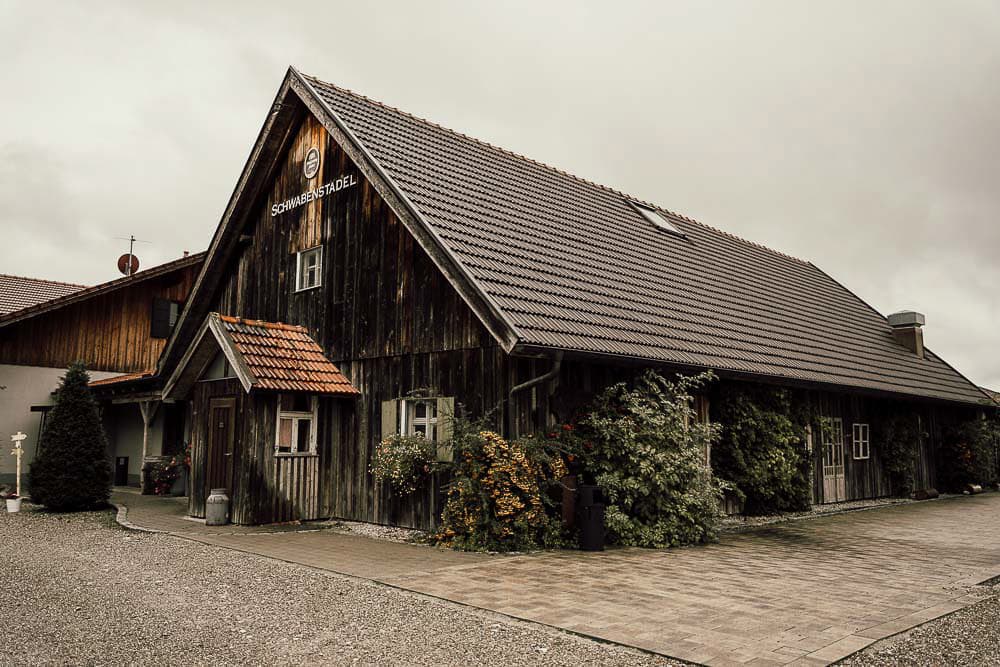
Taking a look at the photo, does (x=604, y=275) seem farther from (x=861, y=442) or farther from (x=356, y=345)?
(x=861, y=442)

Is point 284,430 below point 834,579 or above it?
above

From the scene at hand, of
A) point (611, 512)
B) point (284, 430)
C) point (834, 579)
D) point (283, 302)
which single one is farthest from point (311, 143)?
point (834, 579)

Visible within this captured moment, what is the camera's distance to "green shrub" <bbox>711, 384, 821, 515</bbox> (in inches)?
554

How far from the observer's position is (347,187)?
49.3ft

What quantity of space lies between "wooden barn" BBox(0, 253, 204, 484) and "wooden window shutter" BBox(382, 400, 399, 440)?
8.74 meters

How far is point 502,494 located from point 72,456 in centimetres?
967

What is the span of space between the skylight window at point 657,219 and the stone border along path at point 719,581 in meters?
9.02

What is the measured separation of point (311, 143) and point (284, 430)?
596cm

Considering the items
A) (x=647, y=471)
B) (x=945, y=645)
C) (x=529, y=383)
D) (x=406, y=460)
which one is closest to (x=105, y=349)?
(x=406, y=460)

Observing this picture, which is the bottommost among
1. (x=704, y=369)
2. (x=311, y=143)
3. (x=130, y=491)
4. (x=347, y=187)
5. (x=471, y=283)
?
(x=130, y=491)

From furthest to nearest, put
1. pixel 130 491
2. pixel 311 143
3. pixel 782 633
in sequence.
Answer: pixel 130 491 → pixel 311 143 → pixel 782 633

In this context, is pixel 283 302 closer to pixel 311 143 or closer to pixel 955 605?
pixel 311 143

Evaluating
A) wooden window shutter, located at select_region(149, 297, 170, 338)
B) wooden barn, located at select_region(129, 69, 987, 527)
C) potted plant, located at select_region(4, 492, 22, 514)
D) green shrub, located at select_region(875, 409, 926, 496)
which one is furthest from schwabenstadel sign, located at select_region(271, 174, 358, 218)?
green shrub, located at select_region(875, 409, 926, 496)

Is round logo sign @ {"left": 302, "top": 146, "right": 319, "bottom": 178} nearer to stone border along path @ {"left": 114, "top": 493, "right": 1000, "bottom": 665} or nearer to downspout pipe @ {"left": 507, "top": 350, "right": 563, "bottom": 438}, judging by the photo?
stone border along path @ {"left": 114, "top": 493, "right": 1000, "bottom": 665}
